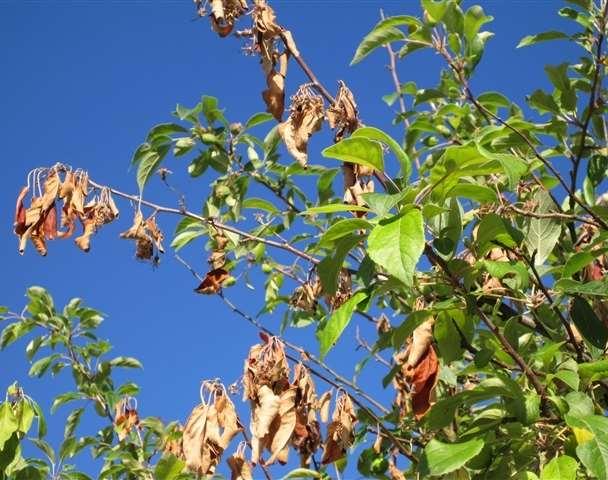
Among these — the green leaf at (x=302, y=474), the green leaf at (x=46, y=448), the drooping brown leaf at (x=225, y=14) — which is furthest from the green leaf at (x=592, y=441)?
the green leaf at (x=46, y=448)

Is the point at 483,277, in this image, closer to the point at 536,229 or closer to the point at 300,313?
the point at 536,229

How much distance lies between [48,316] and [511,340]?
2987mm

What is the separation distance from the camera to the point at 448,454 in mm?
1570

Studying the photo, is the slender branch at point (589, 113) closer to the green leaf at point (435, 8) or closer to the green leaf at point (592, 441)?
the green leaf at point (435, 8)

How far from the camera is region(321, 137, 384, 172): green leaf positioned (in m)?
1.44

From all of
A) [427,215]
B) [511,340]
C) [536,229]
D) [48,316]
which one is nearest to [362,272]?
[427,215]

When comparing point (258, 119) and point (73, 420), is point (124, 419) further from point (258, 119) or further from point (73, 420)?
point (258, 119)

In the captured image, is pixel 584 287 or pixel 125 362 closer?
pixel 584 287

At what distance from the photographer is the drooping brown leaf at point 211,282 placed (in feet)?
9.02

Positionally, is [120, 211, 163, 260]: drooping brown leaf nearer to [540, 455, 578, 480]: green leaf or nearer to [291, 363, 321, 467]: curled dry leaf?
[291, 363, 321, 467]: curled dry leaf

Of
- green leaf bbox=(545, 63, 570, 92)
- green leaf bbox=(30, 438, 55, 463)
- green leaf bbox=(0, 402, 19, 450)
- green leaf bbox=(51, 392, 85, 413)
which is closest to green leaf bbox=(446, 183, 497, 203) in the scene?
green leaf bbox=(545, 63, 570, 92)

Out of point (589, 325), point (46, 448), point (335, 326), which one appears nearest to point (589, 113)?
point (589, 325)

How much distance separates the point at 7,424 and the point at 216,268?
843 millimetres

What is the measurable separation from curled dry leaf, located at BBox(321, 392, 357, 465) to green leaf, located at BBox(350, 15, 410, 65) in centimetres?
89
